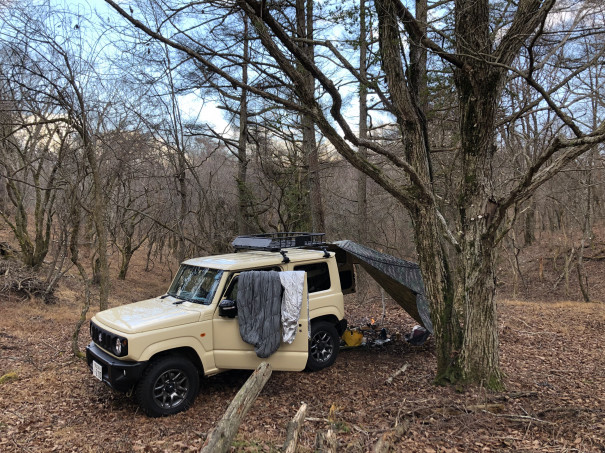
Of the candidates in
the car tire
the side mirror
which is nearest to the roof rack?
the side mirror

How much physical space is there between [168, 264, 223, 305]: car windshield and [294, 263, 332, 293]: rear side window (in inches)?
54.5

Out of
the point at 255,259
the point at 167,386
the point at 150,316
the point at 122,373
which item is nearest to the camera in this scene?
the point at 122,373

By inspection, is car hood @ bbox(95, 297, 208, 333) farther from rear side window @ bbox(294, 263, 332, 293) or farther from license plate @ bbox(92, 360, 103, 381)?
rear side window @ bbox(294, 263, 332, 293)

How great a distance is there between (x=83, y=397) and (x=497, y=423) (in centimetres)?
510

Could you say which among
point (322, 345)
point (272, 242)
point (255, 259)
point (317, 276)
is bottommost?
point (322, 345)

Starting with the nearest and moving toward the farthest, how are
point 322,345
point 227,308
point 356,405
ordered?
point 356,405
point 227,308
point 322,345

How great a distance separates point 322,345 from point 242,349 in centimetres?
161

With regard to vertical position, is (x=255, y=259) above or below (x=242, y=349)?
above

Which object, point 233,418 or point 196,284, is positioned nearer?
point 233,418

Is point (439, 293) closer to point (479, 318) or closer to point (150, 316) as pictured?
point (479, 318)

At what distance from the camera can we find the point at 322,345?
6.59 metres

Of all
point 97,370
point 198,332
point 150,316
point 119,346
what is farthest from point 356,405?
point 97,370

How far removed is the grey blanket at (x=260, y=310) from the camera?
5371mm

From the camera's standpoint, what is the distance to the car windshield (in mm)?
5664
